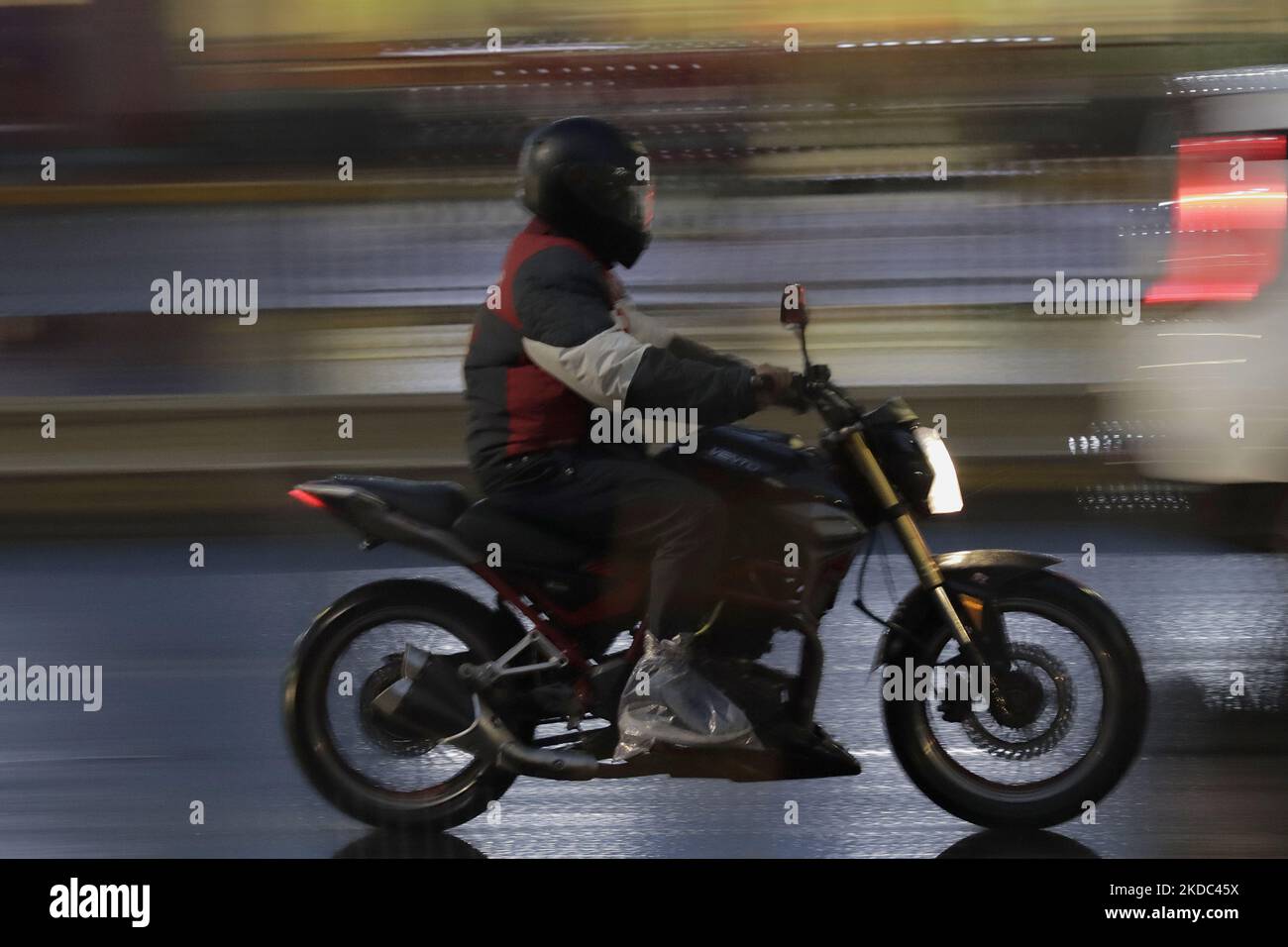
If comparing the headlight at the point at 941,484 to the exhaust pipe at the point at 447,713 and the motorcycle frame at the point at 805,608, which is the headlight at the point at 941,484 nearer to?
the motorcycle frame at the point at 805,608

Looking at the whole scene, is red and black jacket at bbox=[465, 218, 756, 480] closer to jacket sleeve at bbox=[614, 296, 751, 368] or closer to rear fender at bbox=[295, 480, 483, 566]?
jacket sleeve at bbox=[614, 296, 751, 368]

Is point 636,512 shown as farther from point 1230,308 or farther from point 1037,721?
point 1230,308

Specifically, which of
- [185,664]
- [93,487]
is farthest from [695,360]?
[93,487]

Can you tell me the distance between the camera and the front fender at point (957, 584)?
4.92 m

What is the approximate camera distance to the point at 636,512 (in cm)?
491

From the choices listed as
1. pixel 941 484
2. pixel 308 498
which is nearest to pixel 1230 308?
pixel 941 484

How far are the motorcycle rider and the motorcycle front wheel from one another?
65 centimetres

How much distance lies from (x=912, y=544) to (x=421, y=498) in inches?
48.3

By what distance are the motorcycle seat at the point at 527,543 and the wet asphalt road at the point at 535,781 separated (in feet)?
2.45

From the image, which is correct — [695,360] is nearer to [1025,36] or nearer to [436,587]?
[436,587]

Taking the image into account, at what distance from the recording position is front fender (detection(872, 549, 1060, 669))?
4.92 meters
